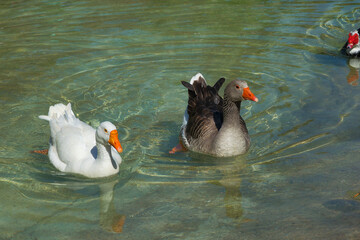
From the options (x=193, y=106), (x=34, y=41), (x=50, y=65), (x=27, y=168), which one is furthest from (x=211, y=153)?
(x=34, y=41)

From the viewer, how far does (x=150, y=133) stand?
9062mm

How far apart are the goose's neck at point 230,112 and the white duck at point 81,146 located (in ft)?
5.87

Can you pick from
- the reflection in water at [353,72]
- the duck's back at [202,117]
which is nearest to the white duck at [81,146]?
the duck's back at [202,117]

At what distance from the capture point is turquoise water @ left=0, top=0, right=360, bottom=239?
21.2 ft

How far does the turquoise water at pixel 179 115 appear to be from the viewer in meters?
6.46

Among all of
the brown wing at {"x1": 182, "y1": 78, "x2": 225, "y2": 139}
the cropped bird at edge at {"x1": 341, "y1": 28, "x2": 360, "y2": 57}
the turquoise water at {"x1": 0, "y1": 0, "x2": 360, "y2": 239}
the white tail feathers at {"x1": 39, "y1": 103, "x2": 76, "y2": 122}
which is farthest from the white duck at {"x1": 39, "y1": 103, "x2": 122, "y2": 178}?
the cropped bird at edge at {"x1": 341, "y1": 28, "x2": 360, "y2": 57}

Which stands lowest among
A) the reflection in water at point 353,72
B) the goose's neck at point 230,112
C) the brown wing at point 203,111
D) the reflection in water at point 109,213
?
the reflection in water at point 353,72

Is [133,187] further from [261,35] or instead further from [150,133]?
[261,35]

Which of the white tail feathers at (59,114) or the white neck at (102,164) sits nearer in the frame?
the white neck at (102,164)

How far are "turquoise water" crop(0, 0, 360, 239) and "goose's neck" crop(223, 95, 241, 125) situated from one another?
625 millimetres

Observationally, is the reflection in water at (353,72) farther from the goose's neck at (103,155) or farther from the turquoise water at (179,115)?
the goose's neck at (103,155)

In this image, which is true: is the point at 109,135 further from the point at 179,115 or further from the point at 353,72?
the point at 353,72

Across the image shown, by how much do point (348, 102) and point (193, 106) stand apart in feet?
10.2

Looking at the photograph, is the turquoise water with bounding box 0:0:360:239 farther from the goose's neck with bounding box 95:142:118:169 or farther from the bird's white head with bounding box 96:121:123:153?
the bird's white head with bounding box 96:121:123:153
